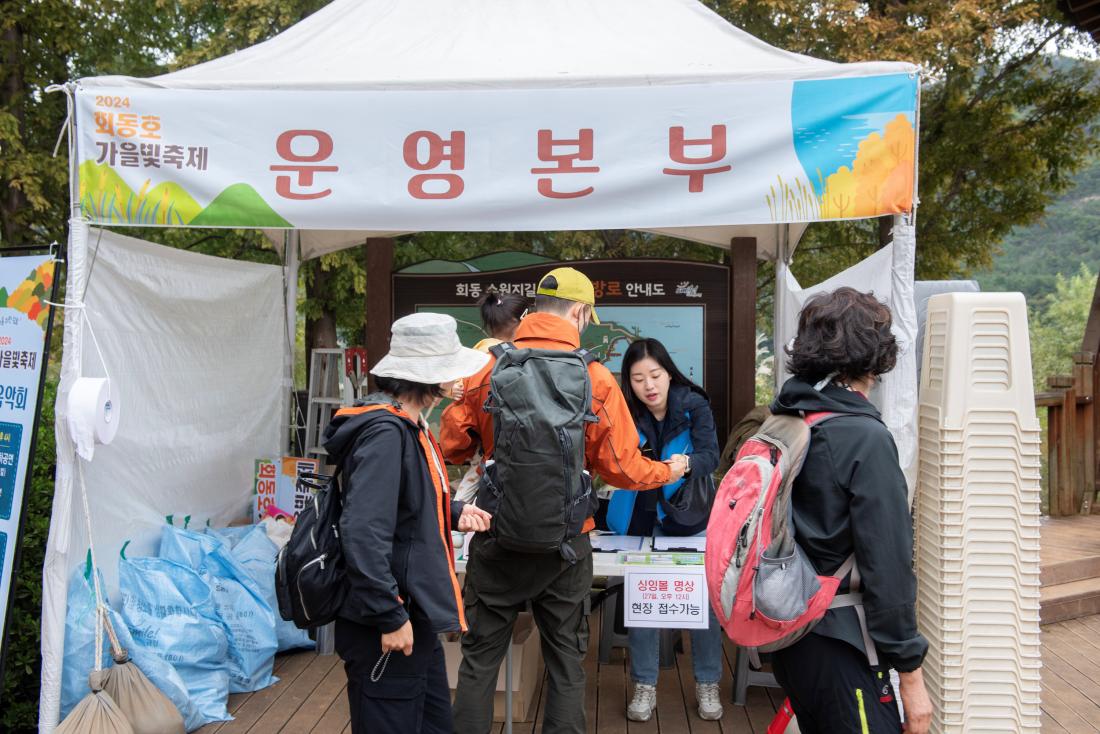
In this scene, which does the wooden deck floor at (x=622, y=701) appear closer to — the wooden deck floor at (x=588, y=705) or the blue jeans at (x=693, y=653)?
the wooden deck floor at (x=588, y=705)

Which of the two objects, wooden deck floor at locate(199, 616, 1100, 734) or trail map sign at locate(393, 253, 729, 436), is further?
trail map sign at locate(393, 253, 729, 436)

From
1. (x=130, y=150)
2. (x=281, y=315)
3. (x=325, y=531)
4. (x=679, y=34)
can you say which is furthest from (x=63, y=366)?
(x=679, y=34)

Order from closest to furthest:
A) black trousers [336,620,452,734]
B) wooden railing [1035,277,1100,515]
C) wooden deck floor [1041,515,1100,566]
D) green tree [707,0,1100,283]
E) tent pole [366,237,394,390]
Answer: black trousers [336,620,452,734] → tent pole [366,237,394,390] → wooden deck floor [1041,515,1100,566] → wooden railing [1035,277,1100,515] → green tree [707,0,1100,283]

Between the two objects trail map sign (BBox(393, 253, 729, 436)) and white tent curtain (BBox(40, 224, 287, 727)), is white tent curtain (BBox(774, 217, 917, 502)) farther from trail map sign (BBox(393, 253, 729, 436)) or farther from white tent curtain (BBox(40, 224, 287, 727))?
white tent curtain (BBox(40, 224, 287, 727))

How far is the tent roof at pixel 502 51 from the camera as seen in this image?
3.21 m

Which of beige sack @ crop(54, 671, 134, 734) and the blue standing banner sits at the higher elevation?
the blue standing banner

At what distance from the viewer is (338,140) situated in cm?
326

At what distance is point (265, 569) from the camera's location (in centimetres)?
431

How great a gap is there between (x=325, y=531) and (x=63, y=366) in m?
1.62

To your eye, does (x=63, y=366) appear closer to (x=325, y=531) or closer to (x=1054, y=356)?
(x=325, y=531)

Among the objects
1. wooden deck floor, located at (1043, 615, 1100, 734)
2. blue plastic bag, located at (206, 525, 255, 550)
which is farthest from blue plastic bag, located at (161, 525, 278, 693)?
wooden deck floor, located at (1043, 615, 1100, 734)

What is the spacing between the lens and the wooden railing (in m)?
6.87

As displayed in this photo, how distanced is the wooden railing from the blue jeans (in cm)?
455

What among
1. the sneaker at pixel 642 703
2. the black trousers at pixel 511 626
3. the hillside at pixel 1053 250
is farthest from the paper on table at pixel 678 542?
the hillside at pixel 1053 250
